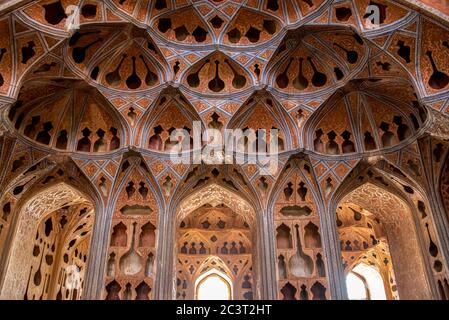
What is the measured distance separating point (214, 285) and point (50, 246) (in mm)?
9462

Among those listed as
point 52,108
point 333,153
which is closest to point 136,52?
point 52,108

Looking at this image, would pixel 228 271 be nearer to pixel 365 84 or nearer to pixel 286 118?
pixel 286 118

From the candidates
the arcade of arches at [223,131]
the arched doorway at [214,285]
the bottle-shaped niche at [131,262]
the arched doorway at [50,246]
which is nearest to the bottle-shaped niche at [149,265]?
the arcade of arches at [223,131]

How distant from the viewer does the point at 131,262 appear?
42.2ft

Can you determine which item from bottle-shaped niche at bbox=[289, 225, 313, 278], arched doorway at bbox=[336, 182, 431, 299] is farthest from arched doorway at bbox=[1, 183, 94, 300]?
arched doorway at bbox=[336, 182, 431, 299]

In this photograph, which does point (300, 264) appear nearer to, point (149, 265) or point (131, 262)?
point (149, 265)

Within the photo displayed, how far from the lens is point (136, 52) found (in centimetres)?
1363

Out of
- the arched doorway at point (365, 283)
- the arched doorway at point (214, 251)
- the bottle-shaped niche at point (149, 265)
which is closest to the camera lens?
the bottle-shaped niche at point (149, 265)

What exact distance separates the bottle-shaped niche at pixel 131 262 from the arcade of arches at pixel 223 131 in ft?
0.14

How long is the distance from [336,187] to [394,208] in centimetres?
262

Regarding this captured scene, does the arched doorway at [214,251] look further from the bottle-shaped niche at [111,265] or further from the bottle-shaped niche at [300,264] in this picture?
the bottle-shaped niche at [111,265]

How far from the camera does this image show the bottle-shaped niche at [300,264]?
41.7 ft

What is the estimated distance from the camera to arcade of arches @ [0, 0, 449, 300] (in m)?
12.2
